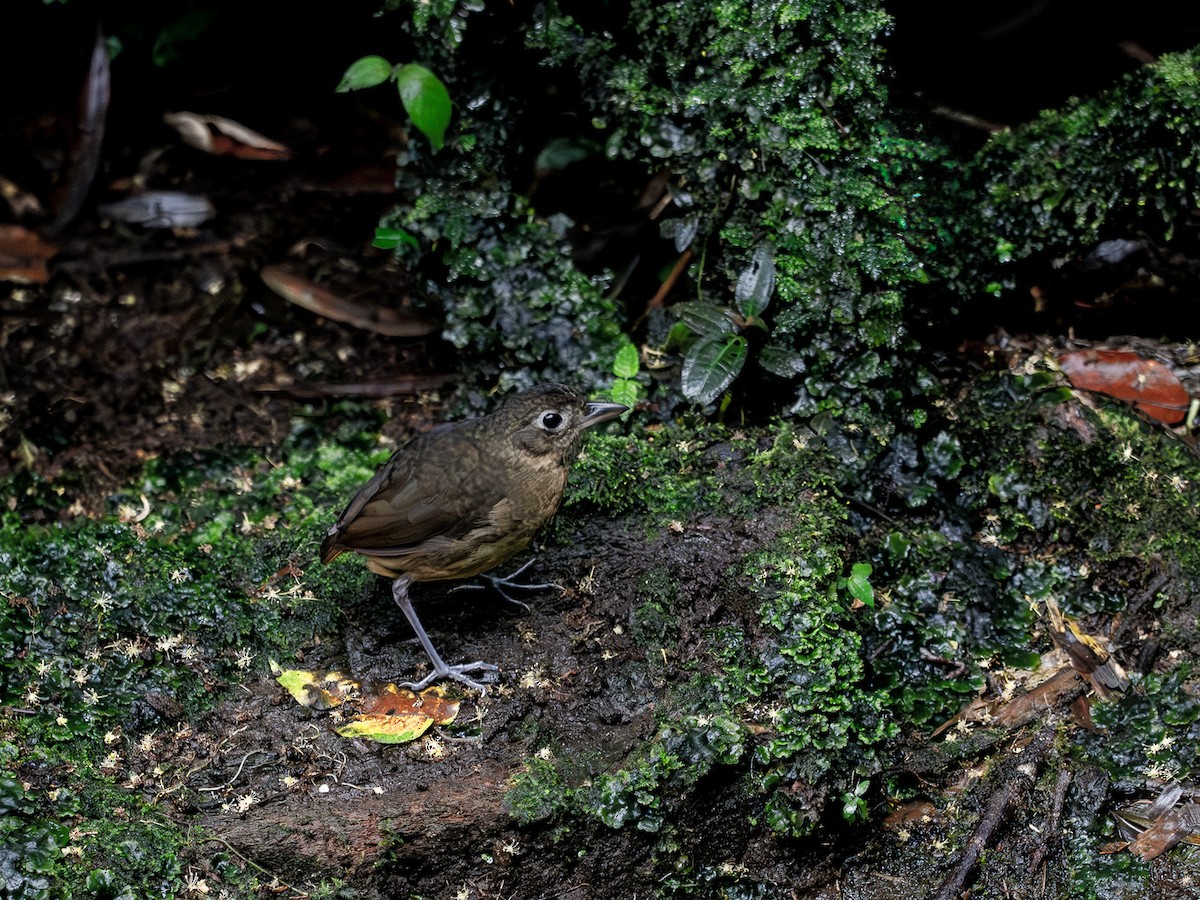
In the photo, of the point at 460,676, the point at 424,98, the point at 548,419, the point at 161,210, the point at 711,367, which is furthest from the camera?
the point at 161,210

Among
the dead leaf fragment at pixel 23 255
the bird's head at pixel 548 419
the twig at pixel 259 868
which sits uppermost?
the bird's head at pixel 548 419

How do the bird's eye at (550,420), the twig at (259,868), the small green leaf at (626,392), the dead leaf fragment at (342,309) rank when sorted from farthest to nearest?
the dead leaf fragment at (342,309), the small green leaf at (626,392), the bird's eye at (550,420), the twig at (259,868)

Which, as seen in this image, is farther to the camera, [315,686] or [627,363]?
[627,363]

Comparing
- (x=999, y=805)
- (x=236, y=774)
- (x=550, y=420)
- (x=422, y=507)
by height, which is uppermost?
(x=550, y=420)

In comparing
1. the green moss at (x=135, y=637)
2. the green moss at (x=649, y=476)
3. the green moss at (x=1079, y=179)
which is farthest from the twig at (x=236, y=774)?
the green moss at (x=1079, y=179)

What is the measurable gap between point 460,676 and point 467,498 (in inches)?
25.0

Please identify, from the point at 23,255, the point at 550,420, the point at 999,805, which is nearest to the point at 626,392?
the point at 550,420

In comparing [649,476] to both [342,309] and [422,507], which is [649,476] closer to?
[422,507]

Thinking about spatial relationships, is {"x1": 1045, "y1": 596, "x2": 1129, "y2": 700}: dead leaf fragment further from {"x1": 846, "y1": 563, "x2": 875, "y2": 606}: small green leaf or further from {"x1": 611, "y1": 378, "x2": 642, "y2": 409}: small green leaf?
{"x1": 611, "y1": 378, "x2": 642, "y2": 409}: small green leaf

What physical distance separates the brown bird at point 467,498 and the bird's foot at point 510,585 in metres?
0.22

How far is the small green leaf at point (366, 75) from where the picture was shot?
16.7ft

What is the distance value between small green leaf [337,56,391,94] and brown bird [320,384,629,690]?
66.8 inches

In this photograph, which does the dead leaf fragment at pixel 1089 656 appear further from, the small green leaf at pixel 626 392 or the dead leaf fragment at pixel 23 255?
the dead leaf fragment at pixel 23 255

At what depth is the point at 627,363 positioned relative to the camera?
533 centimetres
